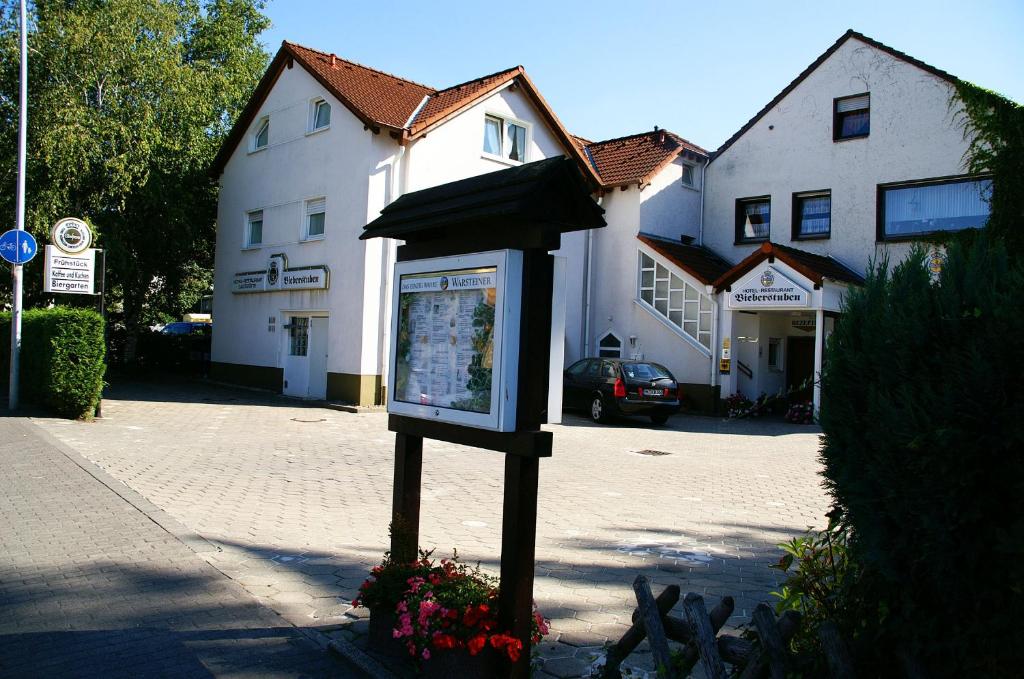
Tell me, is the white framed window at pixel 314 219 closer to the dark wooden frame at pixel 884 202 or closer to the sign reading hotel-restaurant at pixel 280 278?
the sign reading hotel-restaurant at pixel 280 278

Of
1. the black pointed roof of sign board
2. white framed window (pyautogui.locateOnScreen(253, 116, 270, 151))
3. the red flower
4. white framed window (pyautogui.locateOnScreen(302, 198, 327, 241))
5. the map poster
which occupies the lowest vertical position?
the red flower

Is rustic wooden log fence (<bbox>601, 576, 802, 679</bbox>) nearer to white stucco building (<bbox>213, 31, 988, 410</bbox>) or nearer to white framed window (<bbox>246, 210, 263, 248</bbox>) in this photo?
white stucco building (<bbox>213, 31, 988, 410</bbox>)

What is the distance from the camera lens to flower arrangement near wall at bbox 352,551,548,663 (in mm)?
3811

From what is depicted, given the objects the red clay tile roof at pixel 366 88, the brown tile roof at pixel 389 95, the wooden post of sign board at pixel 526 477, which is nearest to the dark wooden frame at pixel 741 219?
Result: the brown tile roof at pixel 389 95

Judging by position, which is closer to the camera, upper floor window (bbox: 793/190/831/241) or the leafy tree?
the leafy tree

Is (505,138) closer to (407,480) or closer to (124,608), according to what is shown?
(407,480)

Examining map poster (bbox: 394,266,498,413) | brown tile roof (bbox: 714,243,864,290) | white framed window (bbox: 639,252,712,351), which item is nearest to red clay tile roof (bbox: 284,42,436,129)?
white framed window (bbox: 639,252,712,351)

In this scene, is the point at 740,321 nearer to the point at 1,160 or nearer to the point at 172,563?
the point at 172,563

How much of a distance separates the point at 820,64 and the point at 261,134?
1633 cm

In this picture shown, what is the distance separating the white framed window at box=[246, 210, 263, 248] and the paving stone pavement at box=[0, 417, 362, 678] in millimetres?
16493

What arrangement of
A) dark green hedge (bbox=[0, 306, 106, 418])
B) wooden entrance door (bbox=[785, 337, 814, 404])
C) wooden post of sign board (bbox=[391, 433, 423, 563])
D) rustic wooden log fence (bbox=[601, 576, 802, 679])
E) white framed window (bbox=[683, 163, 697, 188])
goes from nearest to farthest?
rustic wooden log fence (bbox=[601, 576, 802, 679]) < wooden post of sign board (bbox=[391, 433, 423, 563]) < dark green hedge (bbox=[0, 306, 106, 418]) < wooden entrance door (bbox=[785, 337, 814, 404]) < white framed window (bbox=[683, 163, 697, 188])

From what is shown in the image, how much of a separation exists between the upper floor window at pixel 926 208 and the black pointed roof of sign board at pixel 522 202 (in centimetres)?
1840

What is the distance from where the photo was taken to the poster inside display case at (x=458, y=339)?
3980mm

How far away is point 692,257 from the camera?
76.9 ft
